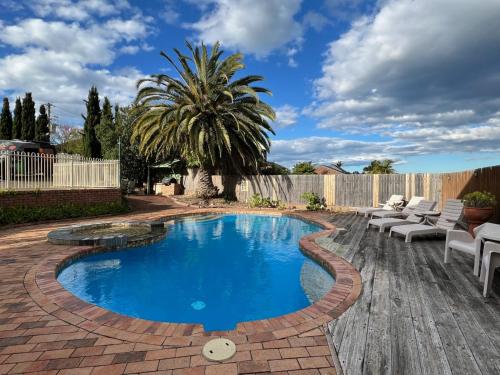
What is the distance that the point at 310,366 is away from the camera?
2422 mm

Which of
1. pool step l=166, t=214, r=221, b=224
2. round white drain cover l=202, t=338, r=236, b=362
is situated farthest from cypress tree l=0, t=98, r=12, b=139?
round white drain cover l=202, t=338, r=236, b=362

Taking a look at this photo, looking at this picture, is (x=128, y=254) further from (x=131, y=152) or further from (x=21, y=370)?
(x=131, y=152)

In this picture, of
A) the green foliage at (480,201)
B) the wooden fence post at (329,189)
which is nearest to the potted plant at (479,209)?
the green foliage at (480,201)

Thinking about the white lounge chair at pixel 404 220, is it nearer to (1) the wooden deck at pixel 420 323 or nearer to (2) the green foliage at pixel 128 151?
(1) the wooden deck at pixel 420 323

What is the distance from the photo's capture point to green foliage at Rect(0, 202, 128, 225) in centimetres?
930

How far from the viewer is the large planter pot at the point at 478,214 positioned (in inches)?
262

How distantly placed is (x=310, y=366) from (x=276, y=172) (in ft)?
70.7

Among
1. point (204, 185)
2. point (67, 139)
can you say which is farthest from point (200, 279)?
point (67, 139)

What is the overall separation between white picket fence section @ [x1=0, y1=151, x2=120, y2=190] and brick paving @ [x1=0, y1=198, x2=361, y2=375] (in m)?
7.62

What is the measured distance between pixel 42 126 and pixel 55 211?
105 feet

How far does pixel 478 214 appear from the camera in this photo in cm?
673

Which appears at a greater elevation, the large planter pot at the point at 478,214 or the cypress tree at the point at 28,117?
the cypress tree at the point at 28,117

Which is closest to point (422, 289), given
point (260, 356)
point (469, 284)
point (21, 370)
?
point (469, 284)

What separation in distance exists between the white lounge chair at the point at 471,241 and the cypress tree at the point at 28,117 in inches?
1604
